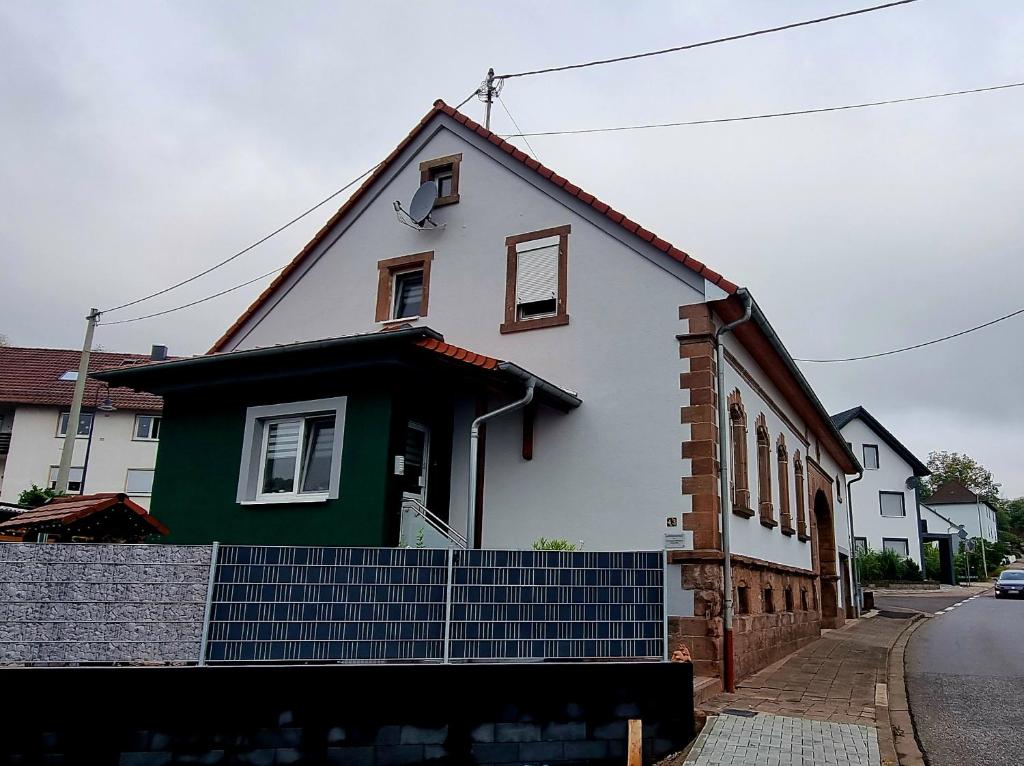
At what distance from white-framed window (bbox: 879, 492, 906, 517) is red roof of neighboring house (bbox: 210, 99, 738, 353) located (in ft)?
144

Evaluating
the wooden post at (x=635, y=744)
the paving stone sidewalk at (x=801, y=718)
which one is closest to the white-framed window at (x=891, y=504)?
the paving stone sidewalk at (x=801, y=718)

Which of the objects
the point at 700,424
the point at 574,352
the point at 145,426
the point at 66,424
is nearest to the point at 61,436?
the point at 66,424

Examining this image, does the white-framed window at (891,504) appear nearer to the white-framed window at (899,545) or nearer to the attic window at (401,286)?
the white-framed window at (899,545)

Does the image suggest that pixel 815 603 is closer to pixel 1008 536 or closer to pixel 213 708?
pixel 213 708

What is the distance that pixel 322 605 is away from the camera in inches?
264

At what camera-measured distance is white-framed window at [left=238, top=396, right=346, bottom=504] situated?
10828 millimetres

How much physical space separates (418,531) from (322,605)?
3.48 m

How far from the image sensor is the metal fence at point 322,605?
631cm

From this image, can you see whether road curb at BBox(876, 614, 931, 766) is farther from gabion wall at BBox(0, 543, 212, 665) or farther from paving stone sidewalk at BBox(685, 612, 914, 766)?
gabion wall at BBox(0, 543, 212, 665)

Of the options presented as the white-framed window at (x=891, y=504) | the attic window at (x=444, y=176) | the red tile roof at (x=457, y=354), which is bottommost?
the red tile roof at (x=457, y=354)

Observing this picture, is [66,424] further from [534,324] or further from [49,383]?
[534,324]

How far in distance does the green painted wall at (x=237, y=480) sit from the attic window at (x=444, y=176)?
4415 millimetres

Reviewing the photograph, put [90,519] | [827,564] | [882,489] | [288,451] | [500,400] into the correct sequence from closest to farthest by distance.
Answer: [90,519] < [288,451] < [500,400] < [827,564] < [882,489]

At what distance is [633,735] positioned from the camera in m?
6.51
